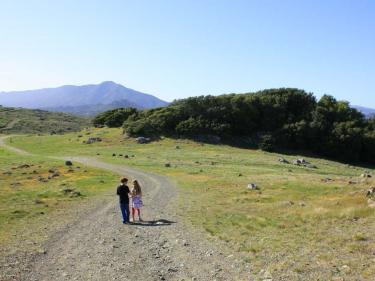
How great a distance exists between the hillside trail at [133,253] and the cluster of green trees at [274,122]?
65.9m

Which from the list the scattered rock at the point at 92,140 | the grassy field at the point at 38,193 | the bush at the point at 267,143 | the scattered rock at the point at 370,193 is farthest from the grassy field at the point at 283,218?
the scattered rock at the point at 92,140

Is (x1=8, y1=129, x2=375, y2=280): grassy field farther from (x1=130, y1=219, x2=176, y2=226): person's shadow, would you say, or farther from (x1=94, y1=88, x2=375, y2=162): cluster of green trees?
(x1=94, y1=88, x2=375, y2=162): cluster of green trees

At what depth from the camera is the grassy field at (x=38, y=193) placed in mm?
24406

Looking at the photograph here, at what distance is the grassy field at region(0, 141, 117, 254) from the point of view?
24.4 metres

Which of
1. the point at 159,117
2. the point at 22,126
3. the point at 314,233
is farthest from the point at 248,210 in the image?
the point at 22,126

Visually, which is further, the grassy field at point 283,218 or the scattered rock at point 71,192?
the scattered rock at point 71,192

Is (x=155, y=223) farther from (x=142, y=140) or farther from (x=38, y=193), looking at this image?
(x=142, y=140)

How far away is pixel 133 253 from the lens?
19.2 m

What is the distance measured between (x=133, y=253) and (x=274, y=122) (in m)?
81.9

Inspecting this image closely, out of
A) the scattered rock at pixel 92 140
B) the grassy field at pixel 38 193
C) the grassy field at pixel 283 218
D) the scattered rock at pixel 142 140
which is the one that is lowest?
the grassy field at pixel 38 193

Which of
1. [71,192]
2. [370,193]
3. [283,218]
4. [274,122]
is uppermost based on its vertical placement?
[274,122]

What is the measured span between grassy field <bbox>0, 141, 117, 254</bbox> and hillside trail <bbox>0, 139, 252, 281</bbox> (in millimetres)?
1745

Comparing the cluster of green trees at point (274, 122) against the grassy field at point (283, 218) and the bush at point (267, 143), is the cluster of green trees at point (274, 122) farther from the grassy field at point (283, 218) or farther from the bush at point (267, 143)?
the grassy field at point (283, 218)

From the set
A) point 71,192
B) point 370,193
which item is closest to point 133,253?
point 370,193
